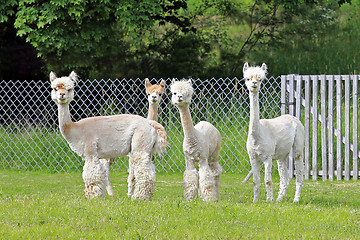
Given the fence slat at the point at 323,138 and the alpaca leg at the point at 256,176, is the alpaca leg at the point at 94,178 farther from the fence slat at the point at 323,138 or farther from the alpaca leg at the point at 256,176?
the fence slat at the point at 323,138

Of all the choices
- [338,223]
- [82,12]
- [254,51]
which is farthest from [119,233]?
[254,51]

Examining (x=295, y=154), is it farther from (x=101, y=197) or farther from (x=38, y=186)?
(x=38, y=186)

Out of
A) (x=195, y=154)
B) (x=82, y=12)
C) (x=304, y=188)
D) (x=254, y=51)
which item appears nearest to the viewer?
(x=195, y=154)

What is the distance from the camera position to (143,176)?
23.3 feet

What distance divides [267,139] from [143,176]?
1.71m

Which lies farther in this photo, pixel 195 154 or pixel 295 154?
pixel 295 154

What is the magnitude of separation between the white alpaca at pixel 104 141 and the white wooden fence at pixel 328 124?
440cm

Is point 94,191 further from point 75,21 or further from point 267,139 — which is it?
point 75,21

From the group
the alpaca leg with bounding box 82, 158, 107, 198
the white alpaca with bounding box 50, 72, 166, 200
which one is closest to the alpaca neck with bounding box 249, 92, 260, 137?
the white alpaca with bounding box 50, 72, 166, 200

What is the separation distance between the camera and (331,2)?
21531 mm

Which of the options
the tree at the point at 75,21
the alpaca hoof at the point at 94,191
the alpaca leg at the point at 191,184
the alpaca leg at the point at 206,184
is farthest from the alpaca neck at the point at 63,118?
the tree at the point at 75,21

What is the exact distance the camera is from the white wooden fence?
10.7 m

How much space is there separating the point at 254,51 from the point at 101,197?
13662mm

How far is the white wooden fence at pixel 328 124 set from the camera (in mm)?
10727
